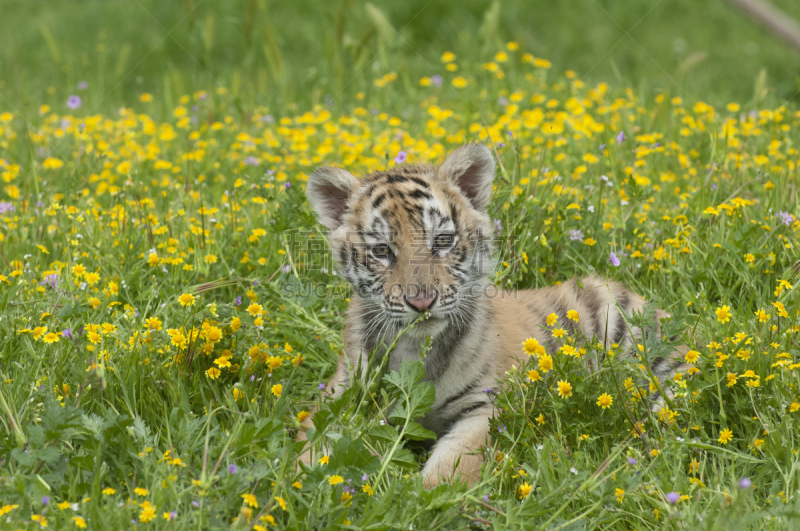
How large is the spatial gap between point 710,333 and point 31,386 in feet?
10.7

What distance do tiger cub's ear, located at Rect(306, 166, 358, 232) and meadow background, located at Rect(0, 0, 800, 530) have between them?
162 millimetres

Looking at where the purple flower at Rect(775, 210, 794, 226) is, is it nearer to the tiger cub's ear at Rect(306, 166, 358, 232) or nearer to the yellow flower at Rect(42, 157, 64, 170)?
the tiger cub's ear at Rect(306, 166, 358, 232)

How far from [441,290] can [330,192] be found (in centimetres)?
100

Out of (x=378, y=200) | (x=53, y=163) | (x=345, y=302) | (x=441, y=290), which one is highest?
(x=53, y=163)

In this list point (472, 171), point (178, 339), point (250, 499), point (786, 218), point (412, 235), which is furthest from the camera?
point (786, 218)

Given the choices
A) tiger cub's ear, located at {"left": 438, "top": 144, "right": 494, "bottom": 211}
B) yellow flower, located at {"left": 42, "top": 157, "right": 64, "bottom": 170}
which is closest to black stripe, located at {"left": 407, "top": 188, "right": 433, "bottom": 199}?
tiger cub's ear, located at {"left": 438, "top": 144, "right": 494, "bottom": 211}

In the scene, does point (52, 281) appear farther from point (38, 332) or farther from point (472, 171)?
point (472, 171)

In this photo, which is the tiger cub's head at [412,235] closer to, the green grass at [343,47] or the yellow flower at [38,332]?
the yellow flower at [38,332]

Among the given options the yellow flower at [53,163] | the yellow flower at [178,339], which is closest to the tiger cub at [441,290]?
the yellow flower at [178,339]

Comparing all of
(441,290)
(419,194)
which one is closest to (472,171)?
Answer: (419,194)

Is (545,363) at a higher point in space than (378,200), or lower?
lower

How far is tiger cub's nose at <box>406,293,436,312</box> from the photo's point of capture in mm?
3465

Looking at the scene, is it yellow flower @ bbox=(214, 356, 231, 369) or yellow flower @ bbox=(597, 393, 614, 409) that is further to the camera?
yellow flower @ bbox=(214, 356, 231, 369)

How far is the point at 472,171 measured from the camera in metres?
4.11
